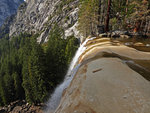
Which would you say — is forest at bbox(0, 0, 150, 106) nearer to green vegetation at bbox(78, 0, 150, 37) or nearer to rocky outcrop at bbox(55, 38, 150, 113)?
green vegetation at bbox(78, 0, 150, 37)

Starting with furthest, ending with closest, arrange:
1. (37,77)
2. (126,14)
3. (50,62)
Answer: (126,14) → (50,62) → (37,77)

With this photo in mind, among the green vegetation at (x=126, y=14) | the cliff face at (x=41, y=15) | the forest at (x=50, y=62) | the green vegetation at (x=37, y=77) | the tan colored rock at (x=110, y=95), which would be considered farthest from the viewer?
the cliff face at (x=41, y=15)

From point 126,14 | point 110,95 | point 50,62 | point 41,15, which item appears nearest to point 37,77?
point 50,62

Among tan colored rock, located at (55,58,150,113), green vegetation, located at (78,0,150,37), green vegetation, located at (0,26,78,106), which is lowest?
green vegetation, located at (0,26,78,106)

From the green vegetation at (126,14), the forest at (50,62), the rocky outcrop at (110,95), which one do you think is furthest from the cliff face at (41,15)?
the rocky outcrop at (110,95)

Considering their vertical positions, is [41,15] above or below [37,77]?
above

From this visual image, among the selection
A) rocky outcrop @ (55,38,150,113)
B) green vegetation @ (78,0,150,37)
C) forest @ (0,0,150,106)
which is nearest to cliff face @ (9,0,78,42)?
green vegetation @ (78,0,150,37)

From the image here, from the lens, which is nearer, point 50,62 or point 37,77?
point 37,77

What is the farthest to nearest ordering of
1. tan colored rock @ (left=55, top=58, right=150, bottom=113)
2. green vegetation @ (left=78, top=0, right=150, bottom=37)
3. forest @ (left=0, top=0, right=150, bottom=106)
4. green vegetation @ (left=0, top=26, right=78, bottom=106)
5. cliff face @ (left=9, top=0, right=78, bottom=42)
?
cliff face @ (left=9, top=0, right=78, bottom=42) < green vegetation @ (left=0, top=26, right=78, bottom=106) < forest @ (left=0, top=0, right=150, bottom=106) < green vegetation @ (left=78, top=0, right=150, bottom=37) < tan colored rock @ (left=55, top=58, right=150, bottom=113)

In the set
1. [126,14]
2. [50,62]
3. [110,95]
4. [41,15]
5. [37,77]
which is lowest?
[37,77]

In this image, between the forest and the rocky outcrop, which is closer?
the rocky outcrop

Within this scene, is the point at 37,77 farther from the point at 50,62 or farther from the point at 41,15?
the point at 41,15

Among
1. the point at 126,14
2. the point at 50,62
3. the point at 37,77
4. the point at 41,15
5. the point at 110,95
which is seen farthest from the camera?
the point at 41,15

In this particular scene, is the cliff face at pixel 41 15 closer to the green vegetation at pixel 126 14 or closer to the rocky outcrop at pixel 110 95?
the green vegetation at pixel 126 14
